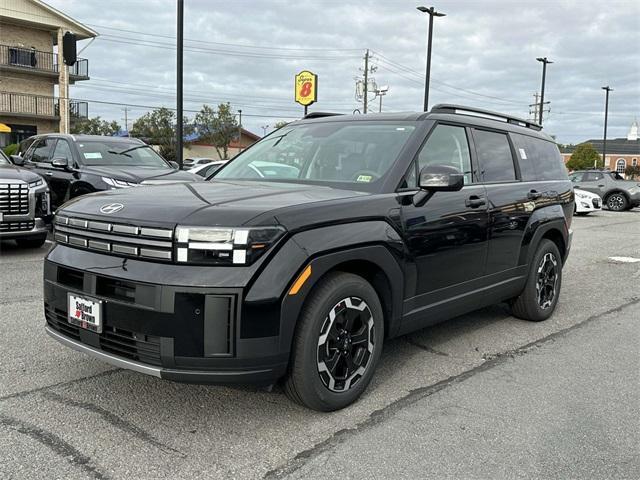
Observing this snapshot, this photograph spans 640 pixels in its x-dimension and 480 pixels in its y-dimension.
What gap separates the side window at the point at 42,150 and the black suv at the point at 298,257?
7102mm

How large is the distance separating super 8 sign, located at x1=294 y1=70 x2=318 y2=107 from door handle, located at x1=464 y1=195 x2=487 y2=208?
17595 mm

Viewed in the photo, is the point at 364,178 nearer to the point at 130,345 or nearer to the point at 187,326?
the point at 187,326

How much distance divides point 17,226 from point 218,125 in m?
48.9

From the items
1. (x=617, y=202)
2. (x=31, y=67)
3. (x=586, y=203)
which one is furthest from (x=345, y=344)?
→ (x=31, y=67)

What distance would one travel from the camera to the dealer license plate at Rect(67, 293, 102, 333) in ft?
9.78

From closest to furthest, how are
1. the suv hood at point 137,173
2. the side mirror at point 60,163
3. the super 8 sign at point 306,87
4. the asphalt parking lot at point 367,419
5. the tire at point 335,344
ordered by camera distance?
the asphalt parking lot at point 367,419 < the tire at point 335,344 < the suv hood at point 137,173 < the side mirror at point 60,163 < the super 8 sign at point 306,87

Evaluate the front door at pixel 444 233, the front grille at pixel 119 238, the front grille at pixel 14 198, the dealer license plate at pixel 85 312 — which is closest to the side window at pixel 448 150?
the front door at pixel 444 233

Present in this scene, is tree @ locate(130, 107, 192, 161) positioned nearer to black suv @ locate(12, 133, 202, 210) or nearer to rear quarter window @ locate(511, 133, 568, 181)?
black suv @ locate(12, 133, 202, 210)

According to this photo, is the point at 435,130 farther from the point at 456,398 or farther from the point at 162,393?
the point at 162,393

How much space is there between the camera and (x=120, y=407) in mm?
3318

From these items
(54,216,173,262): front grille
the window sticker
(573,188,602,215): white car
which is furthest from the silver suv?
(54,216,173,262): front grille

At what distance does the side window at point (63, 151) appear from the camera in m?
9.88

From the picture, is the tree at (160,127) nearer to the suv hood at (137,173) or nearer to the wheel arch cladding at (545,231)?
the suv hood at (137,173)

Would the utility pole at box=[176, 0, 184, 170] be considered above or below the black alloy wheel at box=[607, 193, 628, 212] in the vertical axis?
above
